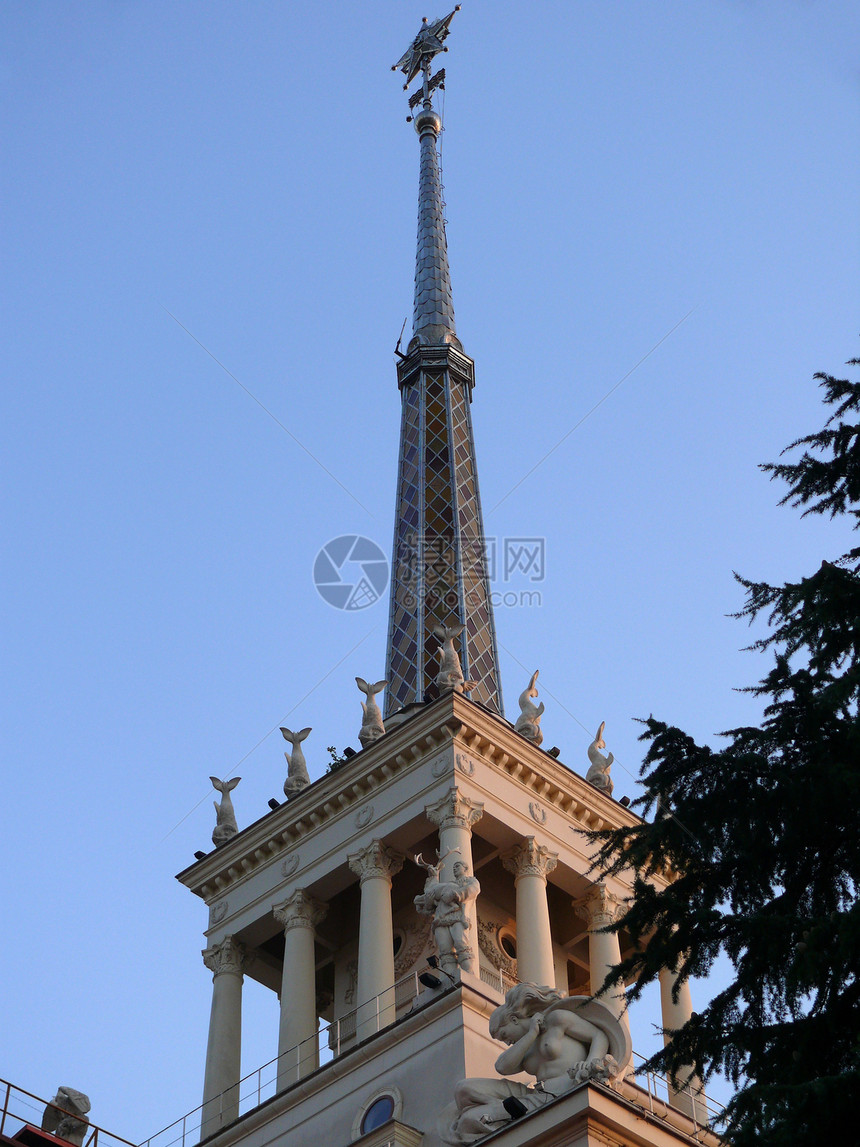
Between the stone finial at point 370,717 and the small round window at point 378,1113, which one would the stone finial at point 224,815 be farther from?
the small round window at point 378,1113

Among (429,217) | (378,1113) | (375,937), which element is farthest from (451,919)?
(429,217)

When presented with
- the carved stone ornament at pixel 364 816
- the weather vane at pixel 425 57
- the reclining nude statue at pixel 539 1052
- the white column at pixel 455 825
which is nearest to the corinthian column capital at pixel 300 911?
the carved stone ornament at pixel 364 816

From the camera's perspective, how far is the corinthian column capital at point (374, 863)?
38.1 m

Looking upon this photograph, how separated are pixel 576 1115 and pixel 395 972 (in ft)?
42.2

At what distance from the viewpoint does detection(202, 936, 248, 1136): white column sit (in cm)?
3819

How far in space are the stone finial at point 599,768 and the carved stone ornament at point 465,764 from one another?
12.3 feet

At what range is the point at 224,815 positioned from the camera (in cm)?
4288

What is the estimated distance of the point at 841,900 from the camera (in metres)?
20.1

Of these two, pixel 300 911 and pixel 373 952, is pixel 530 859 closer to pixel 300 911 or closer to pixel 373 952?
pixel 373 952

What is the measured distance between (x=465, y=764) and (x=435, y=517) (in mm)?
11954

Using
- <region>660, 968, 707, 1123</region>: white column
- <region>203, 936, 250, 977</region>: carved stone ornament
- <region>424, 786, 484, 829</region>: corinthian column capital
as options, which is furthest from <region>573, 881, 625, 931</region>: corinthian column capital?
<region>203, 936, 250, 977</region>: carved stone ornament

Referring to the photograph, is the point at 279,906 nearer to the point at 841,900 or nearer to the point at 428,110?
the point at 841,900

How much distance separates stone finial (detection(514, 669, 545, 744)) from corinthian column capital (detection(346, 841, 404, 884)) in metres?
3.92

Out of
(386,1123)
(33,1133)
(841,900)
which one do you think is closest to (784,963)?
(841,900)
